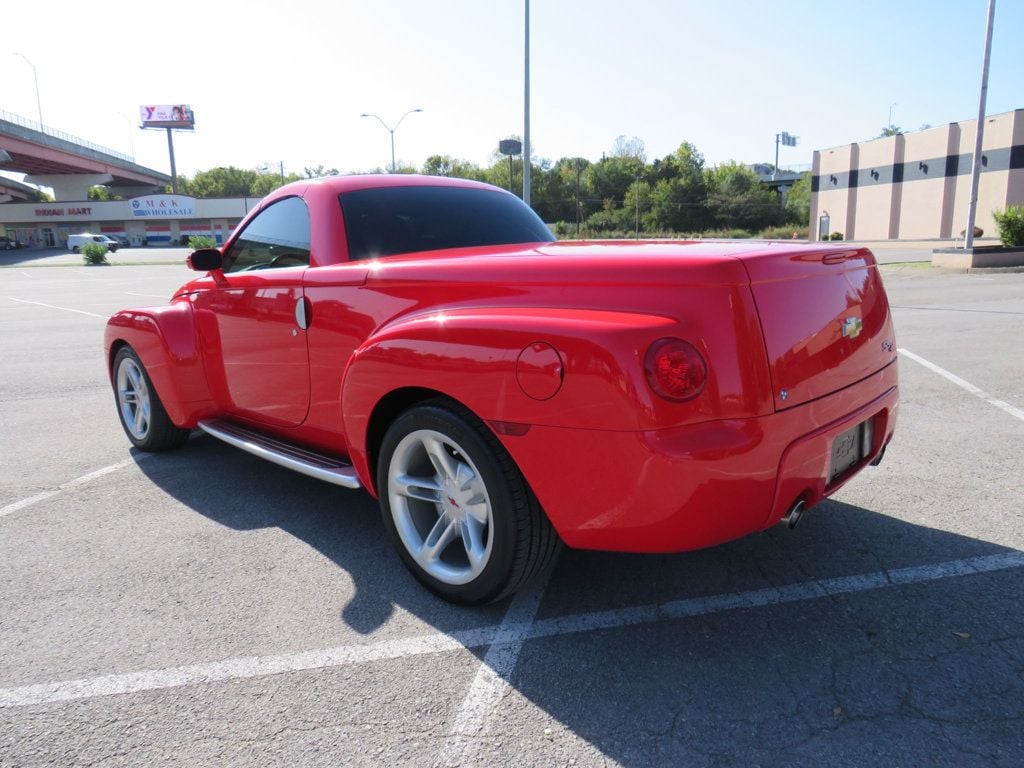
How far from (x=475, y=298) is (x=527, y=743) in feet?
4.76

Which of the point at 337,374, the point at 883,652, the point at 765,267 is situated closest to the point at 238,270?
the point at 337,374

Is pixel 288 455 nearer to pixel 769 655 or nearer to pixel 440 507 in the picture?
pixel 440 507

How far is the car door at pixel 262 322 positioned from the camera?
135 inches

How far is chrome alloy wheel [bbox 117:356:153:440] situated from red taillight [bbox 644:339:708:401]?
366 centimetres

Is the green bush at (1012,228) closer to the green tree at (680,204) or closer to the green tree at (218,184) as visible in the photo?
the green tree at (680,204)

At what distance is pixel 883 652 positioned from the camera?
8.00 feet

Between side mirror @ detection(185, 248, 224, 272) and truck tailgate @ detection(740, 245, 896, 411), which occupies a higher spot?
side mirror @ detection(185, 248, 224, 272)

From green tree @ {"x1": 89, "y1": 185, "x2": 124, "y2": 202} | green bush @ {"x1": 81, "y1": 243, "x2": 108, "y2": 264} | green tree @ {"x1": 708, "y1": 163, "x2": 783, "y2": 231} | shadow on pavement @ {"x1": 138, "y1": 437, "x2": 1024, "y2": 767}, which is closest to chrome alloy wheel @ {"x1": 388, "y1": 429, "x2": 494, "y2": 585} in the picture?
shadow on pavement @ {"x1": 138, "y1": 437, "x2": 1024, "y2": 767}

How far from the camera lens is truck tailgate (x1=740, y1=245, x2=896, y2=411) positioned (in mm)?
2301

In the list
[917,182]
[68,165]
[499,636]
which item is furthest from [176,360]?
[68,165]

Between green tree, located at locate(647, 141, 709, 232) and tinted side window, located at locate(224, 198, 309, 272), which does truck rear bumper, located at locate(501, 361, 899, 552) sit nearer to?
Answer: tinted side window, located at locate(224, 198, 309, 272)

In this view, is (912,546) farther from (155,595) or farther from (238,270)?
(238,270)

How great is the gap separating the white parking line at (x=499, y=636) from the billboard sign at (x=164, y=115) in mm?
113450

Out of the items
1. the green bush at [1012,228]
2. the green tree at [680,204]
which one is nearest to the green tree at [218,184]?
the green tree at [680,204]
